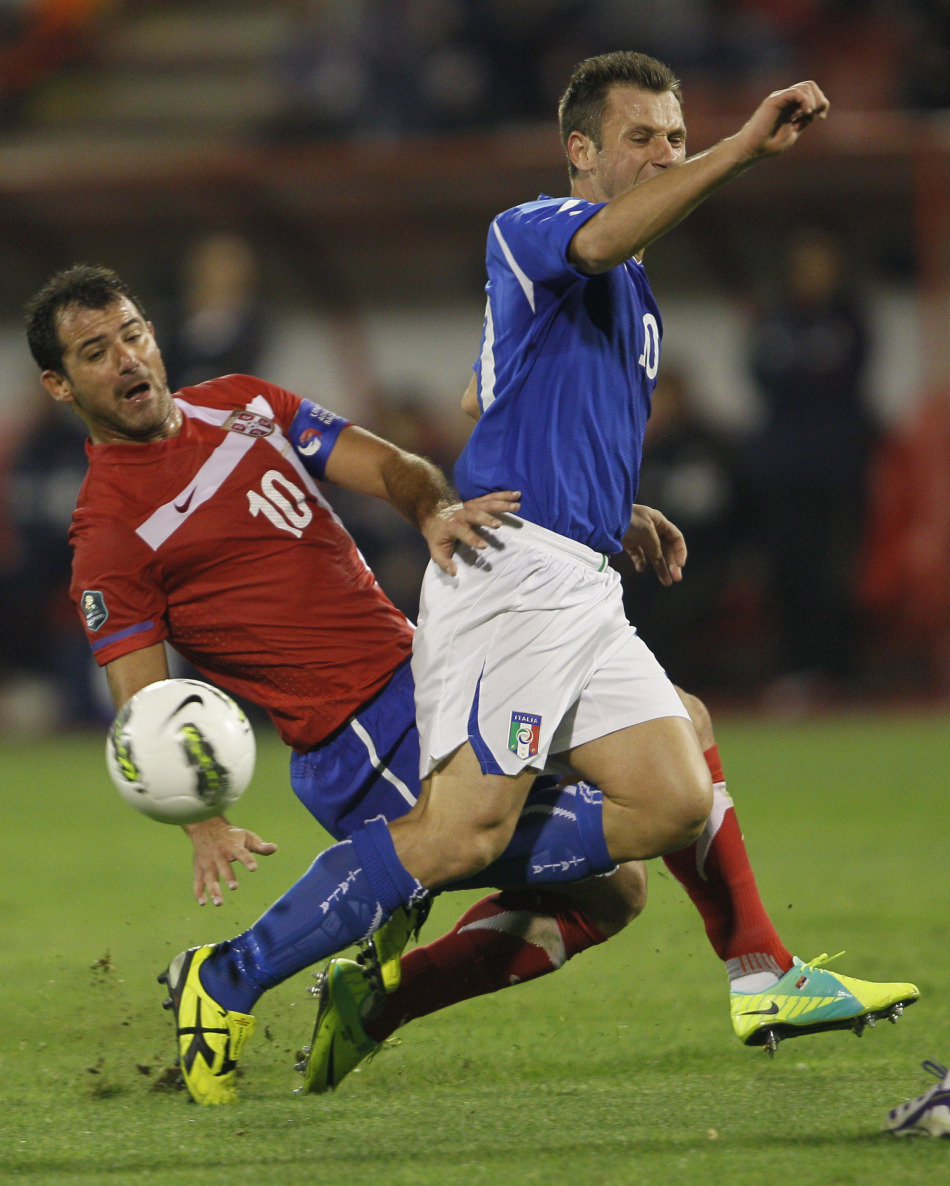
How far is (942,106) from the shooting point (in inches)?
422

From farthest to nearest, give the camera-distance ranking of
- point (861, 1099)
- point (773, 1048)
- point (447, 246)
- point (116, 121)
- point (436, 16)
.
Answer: point (116, 121), point (447, 246), point (436, 16), point (773, 1048), point (861, 1099)

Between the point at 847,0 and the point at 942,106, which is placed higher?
the point at 847,0

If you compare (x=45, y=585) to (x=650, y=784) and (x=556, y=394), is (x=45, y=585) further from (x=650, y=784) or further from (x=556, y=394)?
(x=650, y=784)

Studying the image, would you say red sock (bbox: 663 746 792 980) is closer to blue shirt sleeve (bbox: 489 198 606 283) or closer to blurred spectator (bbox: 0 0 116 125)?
blue shirt sleeve (bbox: 489 198 606 283)

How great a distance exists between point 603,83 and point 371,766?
162cm

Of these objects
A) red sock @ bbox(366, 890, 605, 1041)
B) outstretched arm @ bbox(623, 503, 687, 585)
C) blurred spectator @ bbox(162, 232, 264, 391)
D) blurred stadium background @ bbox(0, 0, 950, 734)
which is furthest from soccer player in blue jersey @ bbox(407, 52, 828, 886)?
blurred stadium background @ bbox(0, 0, 950, 734)

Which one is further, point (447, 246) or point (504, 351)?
point (447, 246)

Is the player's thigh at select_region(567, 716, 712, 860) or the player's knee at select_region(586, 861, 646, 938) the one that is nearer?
the player's thigh at select_region(567, 716, 712, 860)

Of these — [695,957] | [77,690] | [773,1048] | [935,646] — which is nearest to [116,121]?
[77,690]

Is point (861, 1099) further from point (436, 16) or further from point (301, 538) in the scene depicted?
point (436, 16)

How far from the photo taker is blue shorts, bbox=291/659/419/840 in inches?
145

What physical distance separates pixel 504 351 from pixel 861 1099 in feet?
5.61

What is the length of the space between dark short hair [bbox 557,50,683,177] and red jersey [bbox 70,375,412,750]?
1.06 metres

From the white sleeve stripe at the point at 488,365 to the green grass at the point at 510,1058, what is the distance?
1496 mm
